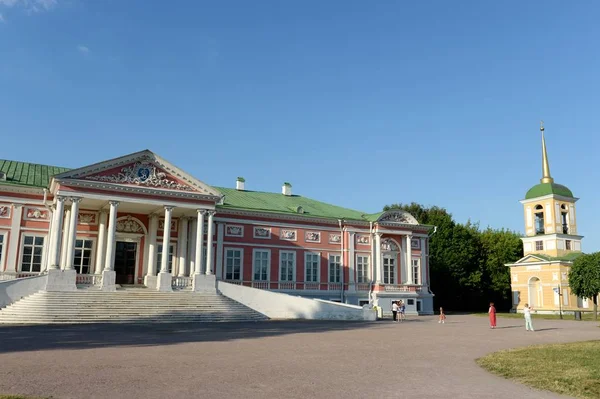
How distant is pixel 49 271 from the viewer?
82.9 ft

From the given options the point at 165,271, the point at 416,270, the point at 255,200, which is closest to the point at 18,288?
the point at 165,271

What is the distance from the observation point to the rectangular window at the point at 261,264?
34.8 meters

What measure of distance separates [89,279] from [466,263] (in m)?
38.0

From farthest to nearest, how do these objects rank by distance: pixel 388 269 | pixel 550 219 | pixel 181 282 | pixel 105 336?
pixel 550 219 → pixel 388 269 → pixel 181 282 → pixel 105 336

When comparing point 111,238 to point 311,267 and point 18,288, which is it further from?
point 311,267

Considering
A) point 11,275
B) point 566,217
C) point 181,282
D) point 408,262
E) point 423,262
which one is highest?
point 566,217

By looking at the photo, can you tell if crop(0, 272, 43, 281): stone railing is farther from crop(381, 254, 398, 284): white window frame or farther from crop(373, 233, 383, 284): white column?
crop(381, 254, 398, 284): white window frame

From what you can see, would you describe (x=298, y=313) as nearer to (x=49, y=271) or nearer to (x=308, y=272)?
(x=308, y=272)

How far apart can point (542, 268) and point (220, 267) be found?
3102cm

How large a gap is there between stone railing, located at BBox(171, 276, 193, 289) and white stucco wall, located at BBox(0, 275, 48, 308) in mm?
6541

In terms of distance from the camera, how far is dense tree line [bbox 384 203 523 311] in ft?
170

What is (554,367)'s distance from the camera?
10.9 metres

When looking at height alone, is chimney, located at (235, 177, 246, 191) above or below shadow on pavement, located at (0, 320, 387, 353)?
above

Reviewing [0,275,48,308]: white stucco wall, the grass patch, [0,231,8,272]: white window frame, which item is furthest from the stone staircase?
the grass patch
